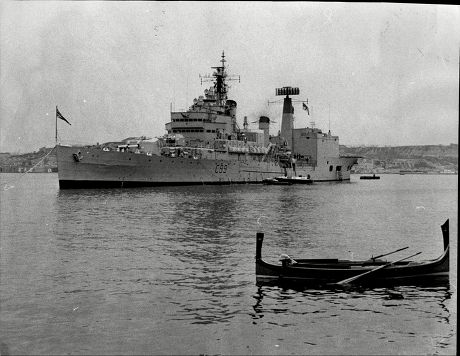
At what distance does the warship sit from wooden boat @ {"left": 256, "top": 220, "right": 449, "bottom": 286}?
80.2 ft

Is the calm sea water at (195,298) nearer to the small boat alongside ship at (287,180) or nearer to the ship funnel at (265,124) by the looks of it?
Answer: the small boat alongside ship at (287,180)

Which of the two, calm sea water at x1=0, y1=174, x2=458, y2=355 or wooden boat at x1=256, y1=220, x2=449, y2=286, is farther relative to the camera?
wooden boat at x1=256, y1=220, x2=449, y2=286

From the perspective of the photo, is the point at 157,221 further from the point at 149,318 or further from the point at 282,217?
the point at 149,318

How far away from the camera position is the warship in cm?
4191

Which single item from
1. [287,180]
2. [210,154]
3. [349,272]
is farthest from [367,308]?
[287,180]

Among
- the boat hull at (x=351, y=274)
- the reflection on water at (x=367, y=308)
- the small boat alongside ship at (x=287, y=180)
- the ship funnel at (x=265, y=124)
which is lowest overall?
the reflection on water at (x=367, y=308)

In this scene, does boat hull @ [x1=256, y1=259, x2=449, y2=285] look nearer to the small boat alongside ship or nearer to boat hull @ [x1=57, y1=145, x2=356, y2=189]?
boat hull @ [x1=57, y1=145, x2=356, y2=189]

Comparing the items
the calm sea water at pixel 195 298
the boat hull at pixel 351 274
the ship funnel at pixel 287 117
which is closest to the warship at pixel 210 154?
the ship funnel at pixel 287 117

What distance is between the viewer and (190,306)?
1041 cm

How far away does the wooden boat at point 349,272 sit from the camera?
1168 cm

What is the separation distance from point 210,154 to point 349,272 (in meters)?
38.5

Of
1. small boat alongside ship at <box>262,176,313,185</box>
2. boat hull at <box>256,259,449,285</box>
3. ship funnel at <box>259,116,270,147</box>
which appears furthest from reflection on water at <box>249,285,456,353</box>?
ship funnel at <box>259,116,270,147</box>

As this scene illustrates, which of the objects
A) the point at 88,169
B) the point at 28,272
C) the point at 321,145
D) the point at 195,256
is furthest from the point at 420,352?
the point at 321,145

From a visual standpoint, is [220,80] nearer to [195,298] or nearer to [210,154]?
[210,154]
